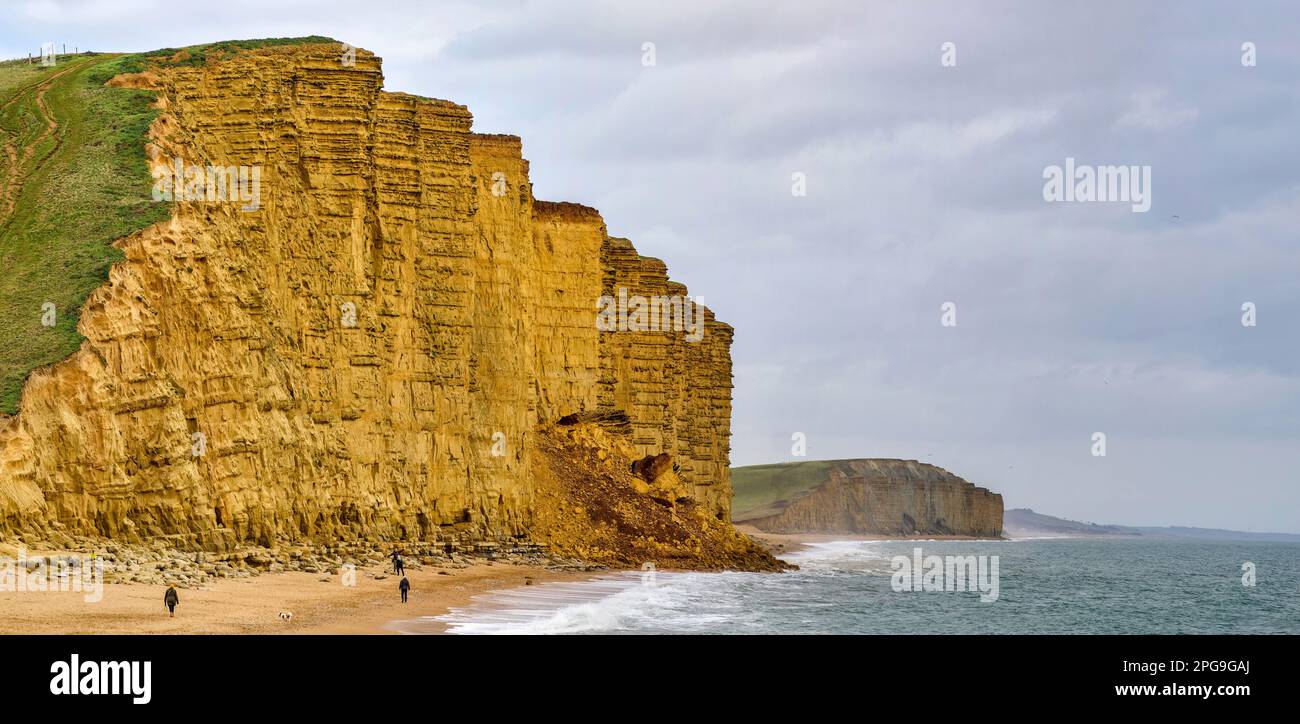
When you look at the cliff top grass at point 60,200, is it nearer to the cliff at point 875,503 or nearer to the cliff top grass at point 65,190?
the cliff top grass at point 65,190

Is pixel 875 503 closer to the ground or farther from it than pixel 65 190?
closer to the ground

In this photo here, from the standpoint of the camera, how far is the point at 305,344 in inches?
1665

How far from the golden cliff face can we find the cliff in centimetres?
11871

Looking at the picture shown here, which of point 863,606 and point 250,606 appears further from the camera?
point 863,606

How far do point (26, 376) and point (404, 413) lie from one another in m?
15.7

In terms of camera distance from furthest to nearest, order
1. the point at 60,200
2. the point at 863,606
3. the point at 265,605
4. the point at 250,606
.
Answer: the point at 863,606, the point at 60,200, the point at 265,605, the point at 250,606

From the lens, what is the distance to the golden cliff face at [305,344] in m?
32.8

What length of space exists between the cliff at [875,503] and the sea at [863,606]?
302 ft

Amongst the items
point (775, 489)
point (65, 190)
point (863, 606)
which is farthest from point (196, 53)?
point (775, 489)

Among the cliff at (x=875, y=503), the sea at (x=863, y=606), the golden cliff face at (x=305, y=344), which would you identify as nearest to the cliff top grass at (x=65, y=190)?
the golden cliff face at (x=305, y=344)

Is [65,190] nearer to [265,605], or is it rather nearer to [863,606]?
[265,605]

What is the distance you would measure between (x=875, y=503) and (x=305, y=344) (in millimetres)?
142349
